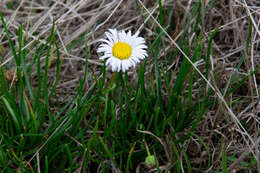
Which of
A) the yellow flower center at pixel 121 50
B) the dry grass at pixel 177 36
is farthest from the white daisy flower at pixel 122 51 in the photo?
the dry grass at pixel 177 36

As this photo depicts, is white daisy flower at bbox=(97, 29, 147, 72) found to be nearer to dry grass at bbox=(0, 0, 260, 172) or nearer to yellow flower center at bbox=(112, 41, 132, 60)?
yellow flower center at bbox=(112, 41, 132, 60)

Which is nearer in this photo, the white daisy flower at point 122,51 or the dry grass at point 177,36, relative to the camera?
the white daisy flower at point 122,51

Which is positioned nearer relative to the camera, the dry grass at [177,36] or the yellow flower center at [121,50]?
the yellow flower center at [121,50]

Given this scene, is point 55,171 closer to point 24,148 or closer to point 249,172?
point 24,148

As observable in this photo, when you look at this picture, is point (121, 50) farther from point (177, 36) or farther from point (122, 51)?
point (177, 36)

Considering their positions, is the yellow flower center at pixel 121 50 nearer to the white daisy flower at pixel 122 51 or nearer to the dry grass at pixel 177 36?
the white daisy flower at pixel 122 51

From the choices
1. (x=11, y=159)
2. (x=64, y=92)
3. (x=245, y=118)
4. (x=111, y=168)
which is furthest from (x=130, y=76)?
(x=11, y=159)

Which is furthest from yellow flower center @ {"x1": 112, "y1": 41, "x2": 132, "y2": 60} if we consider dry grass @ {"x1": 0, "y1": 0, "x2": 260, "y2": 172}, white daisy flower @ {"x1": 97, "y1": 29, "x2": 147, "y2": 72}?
dry grass @ {"x1": 0, "y1": 0, "x2": 260, "y2": 172}
